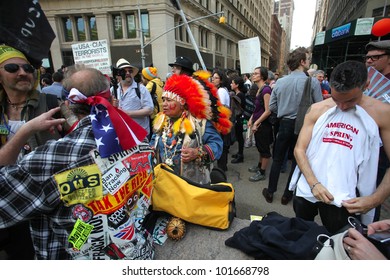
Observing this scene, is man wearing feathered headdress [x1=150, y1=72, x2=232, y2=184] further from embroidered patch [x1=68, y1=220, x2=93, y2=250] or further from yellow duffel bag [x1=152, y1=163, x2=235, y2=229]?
embroidered patch [x1=68, y1=220, x2=93, y2=250]

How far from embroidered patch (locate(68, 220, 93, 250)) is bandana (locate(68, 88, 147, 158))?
1.26 ft

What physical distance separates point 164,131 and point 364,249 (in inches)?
74.8

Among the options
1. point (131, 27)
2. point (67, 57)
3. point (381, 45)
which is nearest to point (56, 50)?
point (67, 57)

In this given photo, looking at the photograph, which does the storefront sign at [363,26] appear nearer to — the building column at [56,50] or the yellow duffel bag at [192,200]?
the yellow duffel bag at [192,200]

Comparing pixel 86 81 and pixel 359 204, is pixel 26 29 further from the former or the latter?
pixel 359 204

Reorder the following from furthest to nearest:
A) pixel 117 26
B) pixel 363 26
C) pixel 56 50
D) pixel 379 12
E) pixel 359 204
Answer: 1. pixel 56 50
2. pixel 117 26
3. pixel 379 12
4. pixel 363 26
5. pixel 359 204

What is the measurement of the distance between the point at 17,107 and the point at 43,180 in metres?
1.26

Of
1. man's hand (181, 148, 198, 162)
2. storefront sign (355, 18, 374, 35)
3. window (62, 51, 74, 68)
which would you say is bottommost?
man's hand (181, 148, 198, 162)

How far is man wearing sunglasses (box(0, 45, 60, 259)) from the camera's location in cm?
172

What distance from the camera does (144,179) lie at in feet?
4.62

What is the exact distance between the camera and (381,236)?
45.9 inches

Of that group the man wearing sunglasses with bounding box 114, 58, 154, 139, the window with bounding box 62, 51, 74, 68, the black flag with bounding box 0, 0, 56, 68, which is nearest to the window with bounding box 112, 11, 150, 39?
the window with bounding box 62, 51, 74, 68

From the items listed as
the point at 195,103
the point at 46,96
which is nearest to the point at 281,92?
the point at 195,103

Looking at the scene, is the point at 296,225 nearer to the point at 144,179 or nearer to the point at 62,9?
the point at 144,179
